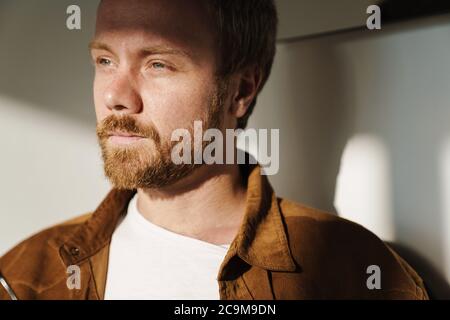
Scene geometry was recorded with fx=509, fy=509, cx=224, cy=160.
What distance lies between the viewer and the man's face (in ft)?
2.82

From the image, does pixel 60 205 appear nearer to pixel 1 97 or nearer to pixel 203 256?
pixel 1 97

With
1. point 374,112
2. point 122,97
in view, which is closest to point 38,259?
point 122,97

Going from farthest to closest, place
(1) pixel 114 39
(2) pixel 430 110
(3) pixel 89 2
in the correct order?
(3) pixel 89 2 → (2) pixel 430 110 → (1) pixel 114 39

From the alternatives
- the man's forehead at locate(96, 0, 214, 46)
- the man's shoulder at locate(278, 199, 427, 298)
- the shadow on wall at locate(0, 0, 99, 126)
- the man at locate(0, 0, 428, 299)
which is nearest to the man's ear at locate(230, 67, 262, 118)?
the man at locate(0, 0, 428, 299)

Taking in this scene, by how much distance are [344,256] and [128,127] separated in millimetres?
456

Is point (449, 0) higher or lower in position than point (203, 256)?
higher

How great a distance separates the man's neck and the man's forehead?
245 mm

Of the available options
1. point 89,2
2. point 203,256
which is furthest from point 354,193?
point 89,2

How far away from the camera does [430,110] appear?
97cm

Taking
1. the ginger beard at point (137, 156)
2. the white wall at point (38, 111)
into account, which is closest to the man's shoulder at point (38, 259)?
the white wall at point (38, 111)

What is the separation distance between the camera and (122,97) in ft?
2.78

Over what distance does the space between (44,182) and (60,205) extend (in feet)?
0.21

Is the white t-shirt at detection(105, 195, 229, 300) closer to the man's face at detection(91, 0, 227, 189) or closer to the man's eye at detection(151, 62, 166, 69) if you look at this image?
the man's face at detection(91, 0, 227, 189)

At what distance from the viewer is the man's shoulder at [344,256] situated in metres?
0.92
